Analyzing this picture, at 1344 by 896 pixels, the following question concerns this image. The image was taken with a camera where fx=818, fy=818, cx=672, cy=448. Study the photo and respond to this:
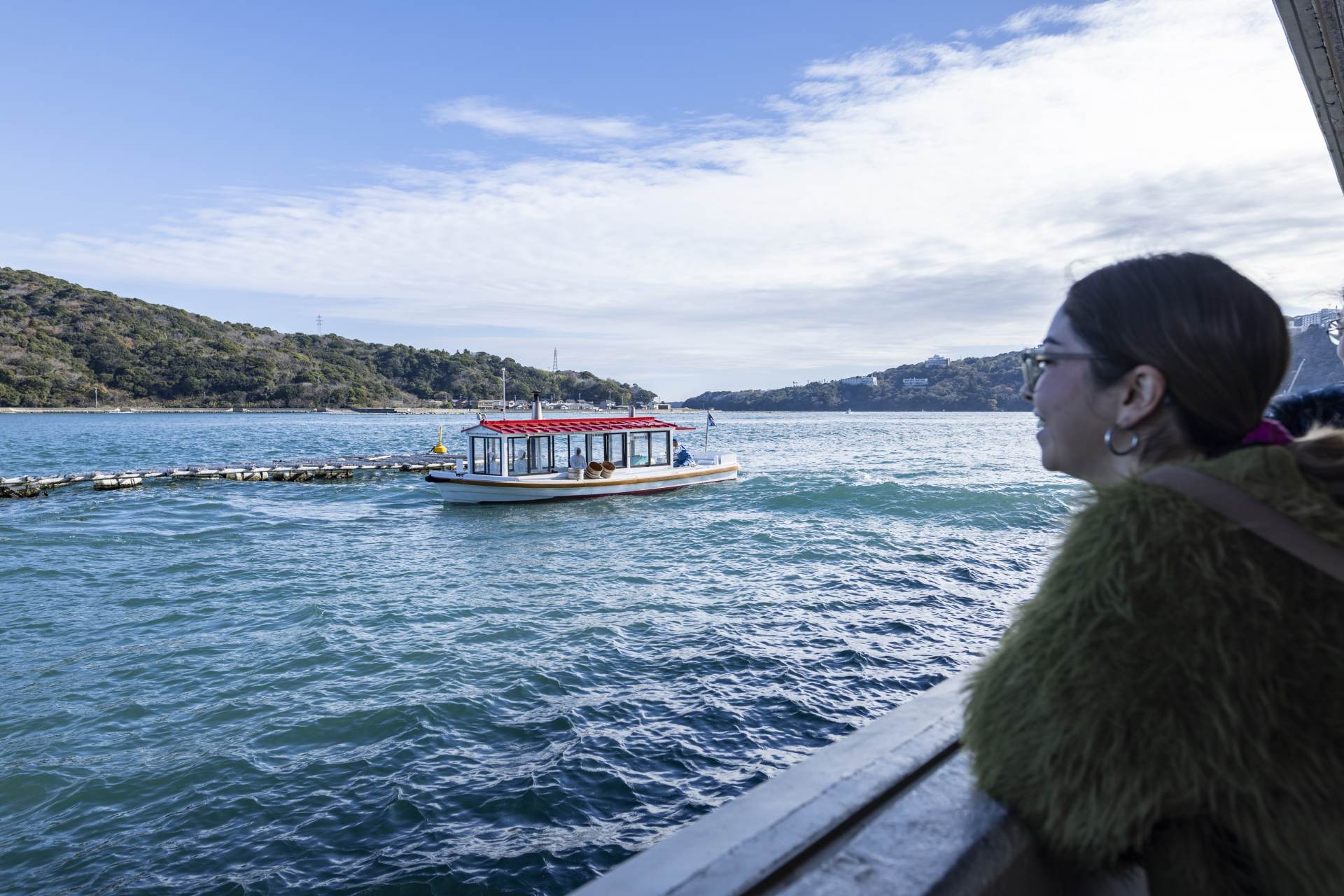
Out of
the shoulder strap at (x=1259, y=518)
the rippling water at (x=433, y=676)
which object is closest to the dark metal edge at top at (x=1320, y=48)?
the rippling water at (x=433, y=676)

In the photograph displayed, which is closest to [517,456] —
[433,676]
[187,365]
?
[433,676]

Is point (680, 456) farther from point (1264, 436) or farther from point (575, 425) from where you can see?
point (1264, 436)

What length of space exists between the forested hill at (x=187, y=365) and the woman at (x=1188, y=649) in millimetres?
138502

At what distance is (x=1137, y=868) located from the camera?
1.24 meters

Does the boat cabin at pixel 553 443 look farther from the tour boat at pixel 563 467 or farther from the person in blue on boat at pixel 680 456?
the person in blue on boat at pixel 680 456

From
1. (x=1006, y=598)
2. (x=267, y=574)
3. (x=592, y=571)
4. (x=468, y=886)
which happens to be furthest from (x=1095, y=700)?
(x=267, y=574)

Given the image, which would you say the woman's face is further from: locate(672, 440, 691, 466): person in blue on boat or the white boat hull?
locate(672, 440, 691, 466): person in blue on boat

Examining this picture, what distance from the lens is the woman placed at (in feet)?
3.31

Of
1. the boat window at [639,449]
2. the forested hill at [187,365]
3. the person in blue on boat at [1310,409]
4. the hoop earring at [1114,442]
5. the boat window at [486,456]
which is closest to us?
the hoop earring at [1114,442]

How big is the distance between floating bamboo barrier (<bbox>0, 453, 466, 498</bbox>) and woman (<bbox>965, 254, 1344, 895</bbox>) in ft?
109

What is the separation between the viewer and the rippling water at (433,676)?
21.8 ft

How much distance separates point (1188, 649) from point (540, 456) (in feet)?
93.7

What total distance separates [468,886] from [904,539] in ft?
58.3

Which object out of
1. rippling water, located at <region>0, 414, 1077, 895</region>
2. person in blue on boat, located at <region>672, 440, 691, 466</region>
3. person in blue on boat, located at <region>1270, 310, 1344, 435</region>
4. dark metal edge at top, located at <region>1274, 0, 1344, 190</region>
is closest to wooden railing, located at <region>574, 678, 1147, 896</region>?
rippling water, located at <region>0, 414, 1077, 895</region>
